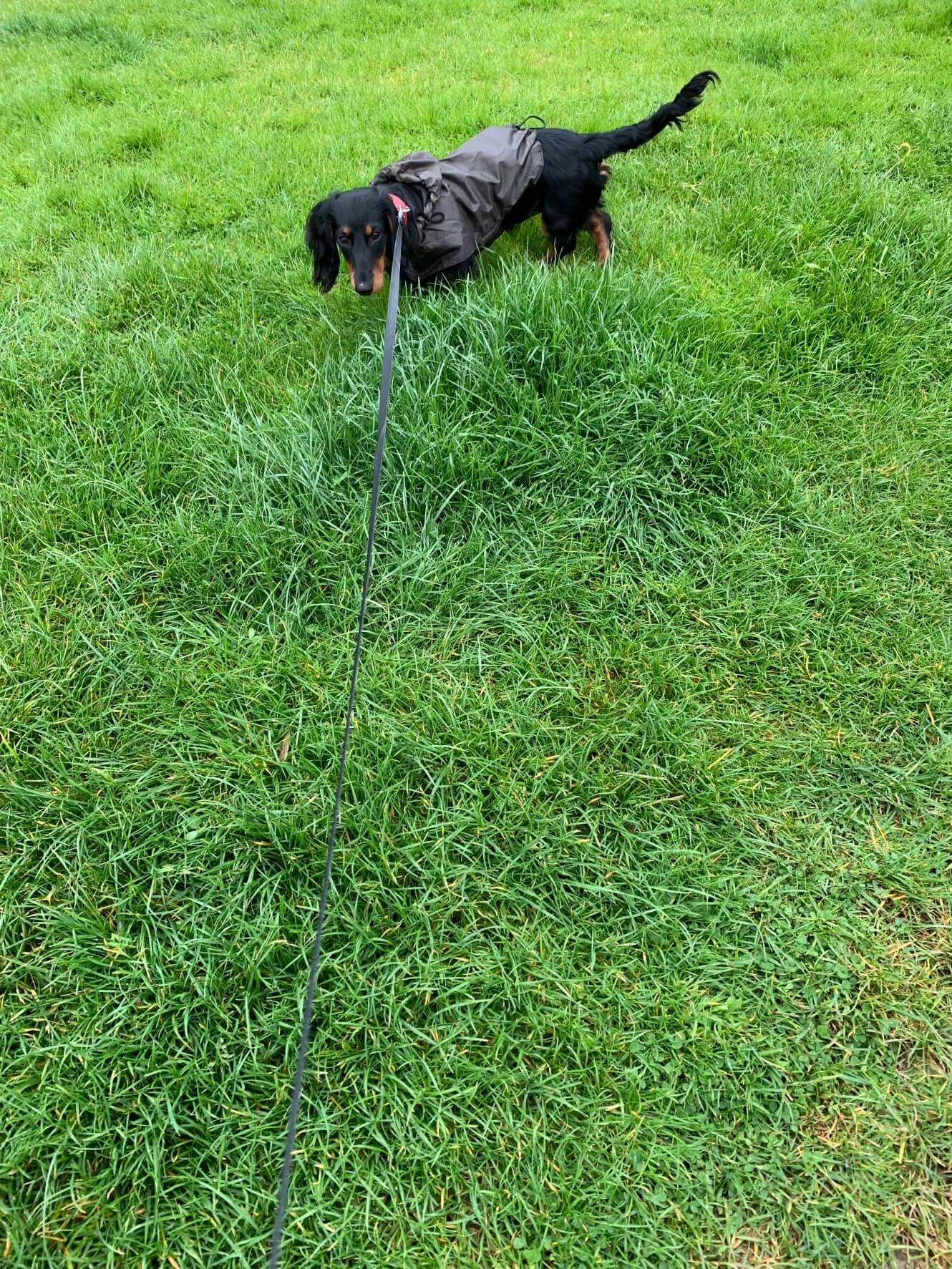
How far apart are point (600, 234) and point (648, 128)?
0.51 m

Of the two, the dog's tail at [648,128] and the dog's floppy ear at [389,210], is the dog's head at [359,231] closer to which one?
the dog's floppy ear at [389,210]

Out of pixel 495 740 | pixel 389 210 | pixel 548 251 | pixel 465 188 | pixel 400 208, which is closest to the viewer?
pixel 495 740

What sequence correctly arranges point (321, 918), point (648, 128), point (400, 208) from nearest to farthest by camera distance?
point (321, 918) → point (400, 208) → point (648, 128)

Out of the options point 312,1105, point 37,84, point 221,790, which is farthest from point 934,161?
point 37,84

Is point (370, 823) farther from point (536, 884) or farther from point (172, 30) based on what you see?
point (172, 30)

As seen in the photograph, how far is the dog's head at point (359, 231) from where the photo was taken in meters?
2.71

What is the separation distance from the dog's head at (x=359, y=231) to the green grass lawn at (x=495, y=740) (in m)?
0.24

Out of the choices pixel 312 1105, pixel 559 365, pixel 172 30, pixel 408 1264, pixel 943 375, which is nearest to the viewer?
pixel 408 1264

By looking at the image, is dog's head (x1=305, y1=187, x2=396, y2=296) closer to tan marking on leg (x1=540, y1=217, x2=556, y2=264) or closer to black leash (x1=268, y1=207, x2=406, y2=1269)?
black leash (x1=268, y1=207, x2=406, y2=1269)

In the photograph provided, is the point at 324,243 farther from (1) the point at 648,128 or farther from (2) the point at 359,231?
(1) the point at 648,128

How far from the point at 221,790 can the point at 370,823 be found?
15.1 inches

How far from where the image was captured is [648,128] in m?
3.23

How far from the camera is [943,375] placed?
2768 mm

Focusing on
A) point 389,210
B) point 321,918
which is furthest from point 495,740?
point 389,210
